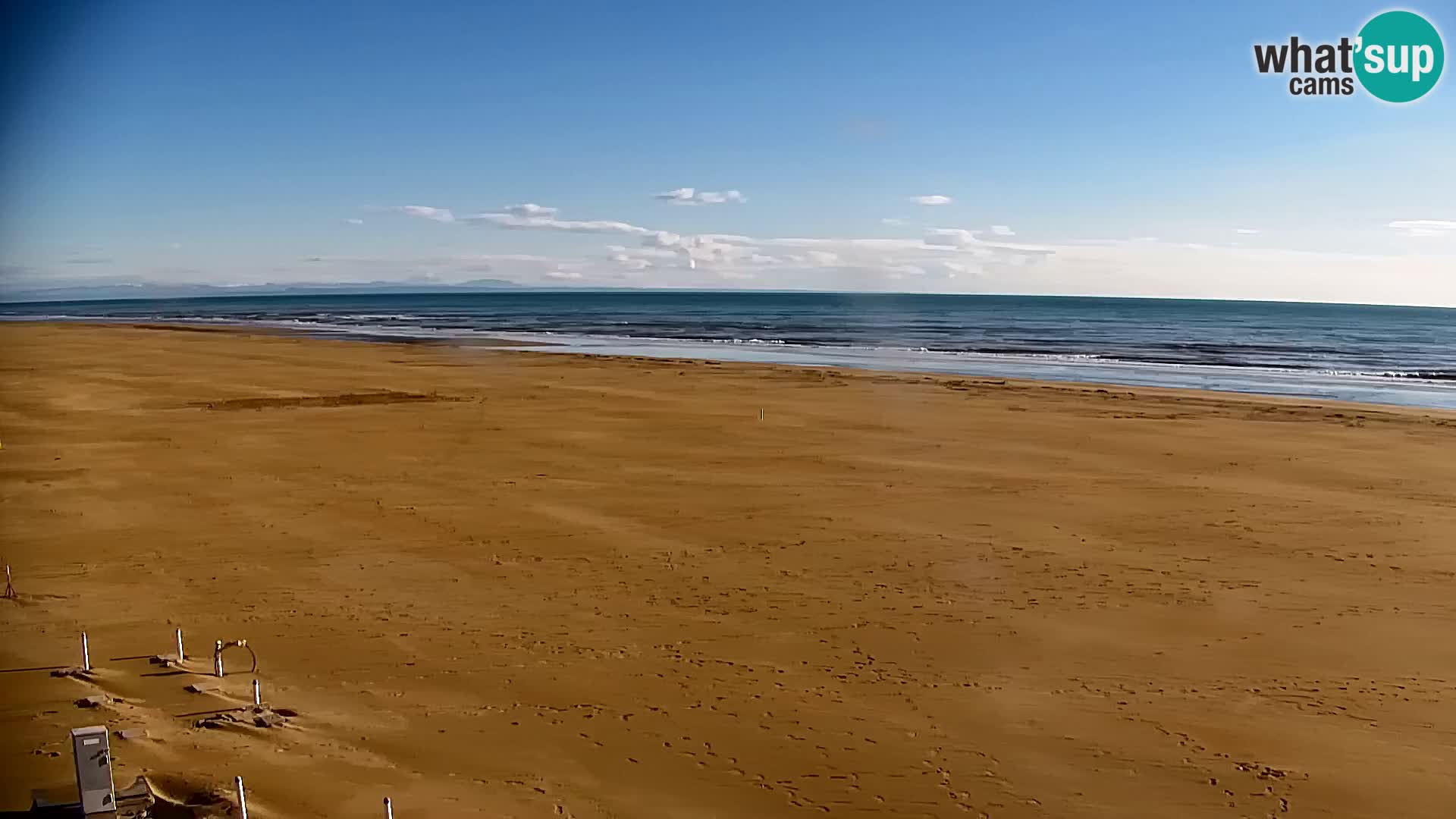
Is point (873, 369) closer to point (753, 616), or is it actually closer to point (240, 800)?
point (753, 616)

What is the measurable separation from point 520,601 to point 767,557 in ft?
11.5

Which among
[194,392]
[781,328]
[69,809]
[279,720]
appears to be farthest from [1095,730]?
[781,328]

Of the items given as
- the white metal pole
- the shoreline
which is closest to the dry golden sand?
the white metal pole

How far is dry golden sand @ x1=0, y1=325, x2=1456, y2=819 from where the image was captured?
742 centimetres

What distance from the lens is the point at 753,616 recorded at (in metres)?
10.8

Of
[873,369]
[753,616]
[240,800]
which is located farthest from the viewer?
[873,369]

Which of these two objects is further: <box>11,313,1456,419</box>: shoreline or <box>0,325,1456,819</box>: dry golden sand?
<box>11,313,1456,419</box>: shoreline

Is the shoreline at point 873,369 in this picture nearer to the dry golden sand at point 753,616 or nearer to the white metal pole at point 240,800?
the dry golden sand at point 753,616

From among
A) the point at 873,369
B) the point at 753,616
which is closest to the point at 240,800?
the point at 753,616

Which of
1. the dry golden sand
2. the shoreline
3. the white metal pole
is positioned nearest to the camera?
the white metal pole

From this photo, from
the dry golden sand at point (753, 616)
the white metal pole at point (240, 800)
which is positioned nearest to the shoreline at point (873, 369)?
the dry golden sand at point (753, 616)

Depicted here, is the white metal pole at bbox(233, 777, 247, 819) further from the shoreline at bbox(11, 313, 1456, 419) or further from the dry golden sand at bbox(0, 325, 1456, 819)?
the shoreline at bbox(11, 313, 1456, 419)

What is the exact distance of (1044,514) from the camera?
50.1 feet

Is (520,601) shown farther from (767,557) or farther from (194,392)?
(194,392)
